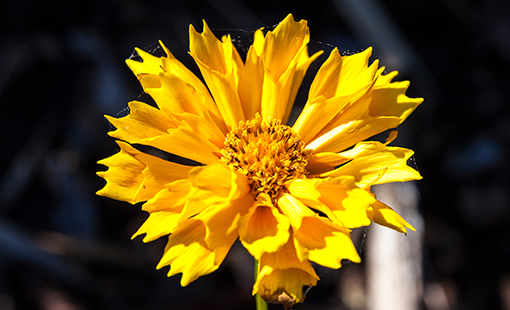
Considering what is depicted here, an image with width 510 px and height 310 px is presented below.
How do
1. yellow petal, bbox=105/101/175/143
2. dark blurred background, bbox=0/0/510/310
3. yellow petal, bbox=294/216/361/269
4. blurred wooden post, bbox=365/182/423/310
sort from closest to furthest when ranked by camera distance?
yellow petal, bbox=294/216/361/269
yellow petal, bbox=105/101/175/143
blurred wooden post, bbox=365/182/423/310
dark blurred background, bbox=0/0/510/310

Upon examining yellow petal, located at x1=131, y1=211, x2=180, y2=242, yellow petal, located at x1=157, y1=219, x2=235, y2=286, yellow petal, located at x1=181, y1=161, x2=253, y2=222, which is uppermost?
yellow petal, located at x1=181, y1=161, x2=253, y2=222

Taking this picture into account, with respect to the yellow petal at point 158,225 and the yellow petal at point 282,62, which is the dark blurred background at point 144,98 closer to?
the yellow petal at point 282,62

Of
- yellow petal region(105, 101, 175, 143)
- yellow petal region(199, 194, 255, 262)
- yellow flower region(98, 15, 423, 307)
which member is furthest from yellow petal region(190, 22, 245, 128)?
yellow petal region(199, 194, 255, 262)

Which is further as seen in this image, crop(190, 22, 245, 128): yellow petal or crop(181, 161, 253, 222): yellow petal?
crop(190, 22, 245, 128): yellow petal

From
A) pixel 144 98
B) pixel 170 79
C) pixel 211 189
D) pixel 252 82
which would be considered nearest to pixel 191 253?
pixel 211 189

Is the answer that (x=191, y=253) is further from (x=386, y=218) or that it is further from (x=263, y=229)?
(x=386, y=218)

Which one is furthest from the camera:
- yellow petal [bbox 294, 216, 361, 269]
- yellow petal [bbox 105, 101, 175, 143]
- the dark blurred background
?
the dark blurred background

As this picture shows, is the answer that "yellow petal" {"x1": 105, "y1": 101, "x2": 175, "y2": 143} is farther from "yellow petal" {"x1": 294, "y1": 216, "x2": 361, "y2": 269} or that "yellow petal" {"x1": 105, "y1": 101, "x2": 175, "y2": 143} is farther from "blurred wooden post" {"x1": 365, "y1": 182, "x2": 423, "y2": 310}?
"blurred wooden post" {"x1": 365, "y1": 182, "x2": 423, "y2": 310}

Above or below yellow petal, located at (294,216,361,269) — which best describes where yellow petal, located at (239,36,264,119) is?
above
